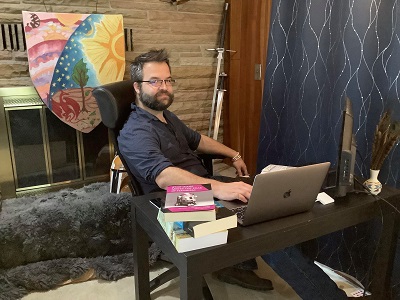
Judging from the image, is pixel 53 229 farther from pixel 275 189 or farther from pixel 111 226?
pixel 275 189

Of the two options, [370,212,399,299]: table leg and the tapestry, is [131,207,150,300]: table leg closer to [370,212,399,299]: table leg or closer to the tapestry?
[370,212,399,299]: table leg

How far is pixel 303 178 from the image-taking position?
1.19 m

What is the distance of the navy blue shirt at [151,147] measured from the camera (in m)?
1.61

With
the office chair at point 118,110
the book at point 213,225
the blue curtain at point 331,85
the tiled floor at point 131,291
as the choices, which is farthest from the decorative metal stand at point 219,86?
the book at point 213,225

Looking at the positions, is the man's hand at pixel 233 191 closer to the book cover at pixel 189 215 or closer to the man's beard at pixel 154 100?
the book cover at pixel 189 215

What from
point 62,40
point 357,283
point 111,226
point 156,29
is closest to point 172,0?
point 156,29

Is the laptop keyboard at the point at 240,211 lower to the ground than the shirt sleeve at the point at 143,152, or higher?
lower

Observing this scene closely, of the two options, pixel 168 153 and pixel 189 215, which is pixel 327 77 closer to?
pixel 168 153

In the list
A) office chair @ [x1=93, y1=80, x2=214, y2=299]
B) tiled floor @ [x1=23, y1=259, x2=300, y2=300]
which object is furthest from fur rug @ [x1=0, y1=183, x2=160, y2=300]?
office chair @ [x1=93, y1=80, x2=214, y2=299]

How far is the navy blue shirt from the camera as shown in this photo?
161cm

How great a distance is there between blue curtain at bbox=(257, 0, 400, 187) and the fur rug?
3.26ft

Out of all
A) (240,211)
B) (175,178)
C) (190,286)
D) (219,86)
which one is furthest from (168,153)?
(219,86)

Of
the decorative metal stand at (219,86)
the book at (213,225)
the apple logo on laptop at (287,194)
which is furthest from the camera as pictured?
the decorative metal stand at (219,86)

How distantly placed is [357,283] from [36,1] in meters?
2.61
